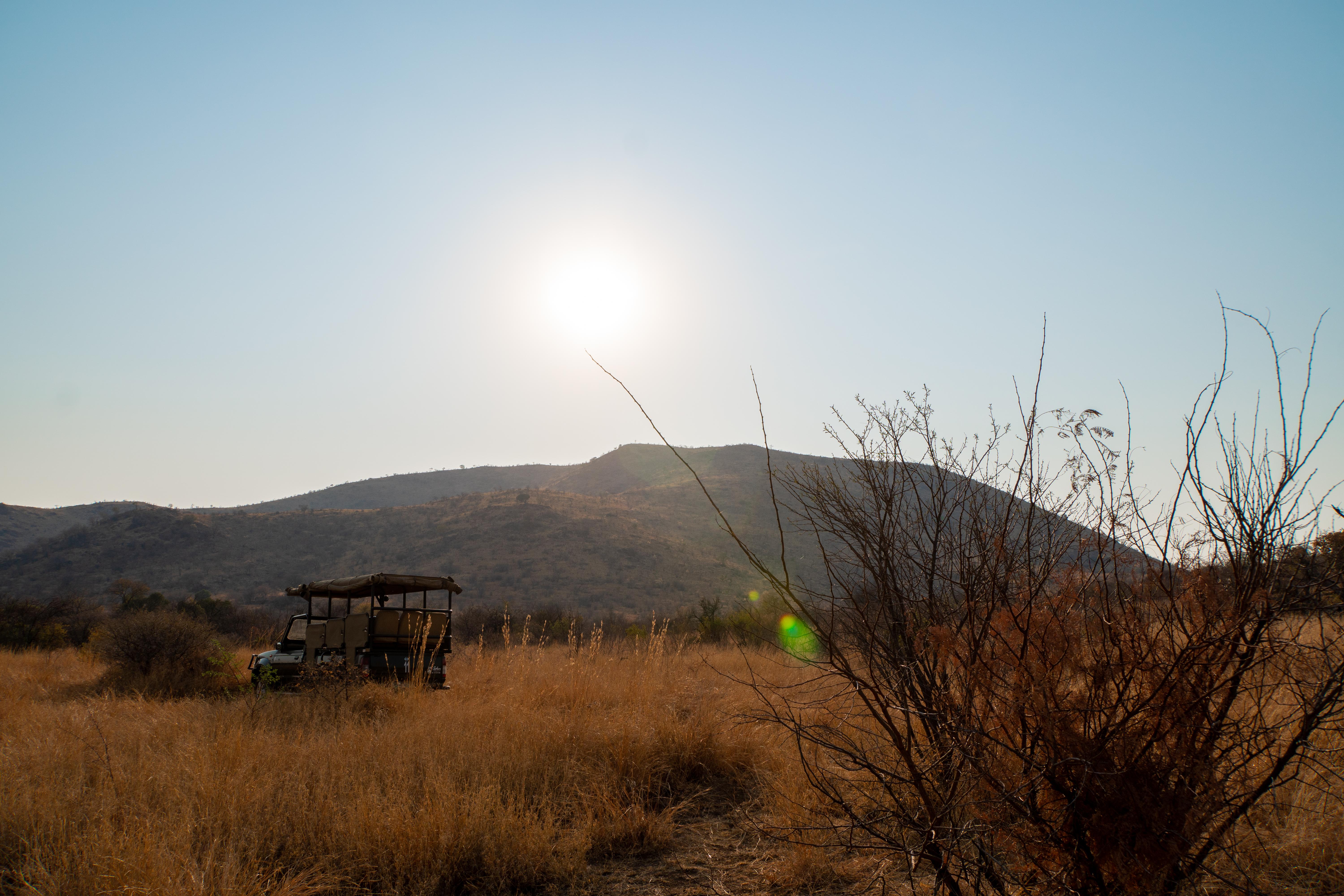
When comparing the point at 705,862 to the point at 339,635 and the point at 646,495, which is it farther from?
the point at 646,495

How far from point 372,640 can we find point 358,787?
240 inches

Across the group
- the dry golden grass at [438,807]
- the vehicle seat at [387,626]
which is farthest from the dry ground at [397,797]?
the vehicle seat at [387,626]

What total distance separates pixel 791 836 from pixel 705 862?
0.60 meters

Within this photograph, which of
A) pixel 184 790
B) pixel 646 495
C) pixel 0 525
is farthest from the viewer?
pixel 646 495

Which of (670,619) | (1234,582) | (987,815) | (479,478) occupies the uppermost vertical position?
(479,478)

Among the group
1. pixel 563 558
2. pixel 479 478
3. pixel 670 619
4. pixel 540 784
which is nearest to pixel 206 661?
pixel 540 784

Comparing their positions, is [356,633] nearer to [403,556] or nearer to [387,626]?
[387,626]

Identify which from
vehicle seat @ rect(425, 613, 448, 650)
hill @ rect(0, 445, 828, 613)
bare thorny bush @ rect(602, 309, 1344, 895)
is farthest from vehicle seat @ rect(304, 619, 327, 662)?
hill @ rect(0, 445, 828, 613)

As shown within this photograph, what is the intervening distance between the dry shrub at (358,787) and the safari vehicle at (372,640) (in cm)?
123

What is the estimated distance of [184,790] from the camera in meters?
4.51

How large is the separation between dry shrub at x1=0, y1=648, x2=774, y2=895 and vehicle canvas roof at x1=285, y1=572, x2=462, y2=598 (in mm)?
2259

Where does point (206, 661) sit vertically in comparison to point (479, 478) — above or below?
below

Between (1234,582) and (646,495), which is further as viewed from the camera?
(646,495)

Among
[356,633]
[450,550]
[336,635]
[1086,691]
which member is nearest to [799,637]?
[356,633]
